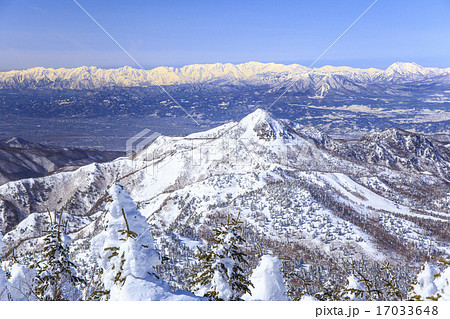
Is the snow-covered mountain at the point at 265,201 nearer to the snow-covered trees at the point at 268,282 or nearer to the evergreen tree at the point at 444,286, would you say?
the snow-covered trees at the point at 268,282

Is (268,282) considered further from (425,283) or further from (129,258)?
(129,258)

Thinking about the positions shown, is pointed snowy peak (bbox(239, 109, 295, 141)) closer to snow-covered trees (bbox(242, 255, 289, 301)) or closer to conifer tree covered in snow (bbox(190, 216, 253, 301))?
snow-covered trees (bbox(242, 255, 289, 301))

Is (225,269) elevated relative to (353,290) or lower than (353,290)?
elevated

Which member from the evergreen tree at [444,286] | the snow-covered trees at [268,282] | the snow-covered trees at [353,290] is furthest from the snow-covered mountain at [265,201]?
the evergreen tree at [444,286]

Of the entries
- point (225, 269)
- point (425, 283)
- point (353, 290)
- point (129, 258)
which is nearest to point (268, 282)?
point (225, 269)

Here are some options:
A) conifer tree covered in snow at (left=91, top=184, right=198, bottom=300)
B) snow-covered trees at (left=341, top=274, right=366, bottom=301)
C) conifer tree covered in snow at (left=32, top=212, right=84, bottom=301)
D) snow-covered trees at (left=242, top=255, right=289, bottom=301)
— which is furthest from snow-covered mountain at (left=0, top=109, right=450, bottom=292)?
conifer tree covered in snow at (left=32, top=212, right=84, bottom=301)
